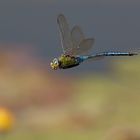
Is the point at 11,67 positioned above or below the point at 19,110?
above

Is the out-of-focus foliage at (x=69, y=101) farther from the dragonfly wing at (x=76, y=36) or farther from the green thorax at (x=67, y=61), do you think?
the green thorax at (x=67, y=61)

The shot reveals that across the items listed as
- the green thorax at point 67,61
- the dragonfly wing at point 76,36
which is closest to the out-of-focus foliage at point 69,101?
the dragonfly wing at point 76,36

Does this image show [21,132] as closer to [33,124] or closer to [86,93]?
[33,124]

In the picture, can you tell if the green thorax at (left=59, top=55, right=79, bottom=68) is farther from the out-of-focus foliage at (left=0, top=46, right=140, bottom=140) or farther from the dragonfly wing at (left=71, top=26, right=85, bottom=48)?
the out-of-focus foliage at (left=0, top=46, right=140, bottom=140)

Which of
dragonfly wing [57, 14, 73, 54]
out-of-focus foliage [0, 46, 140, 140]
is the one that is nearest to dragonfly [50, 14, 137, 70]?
dragonfly wing [57, 14, 73, 54]

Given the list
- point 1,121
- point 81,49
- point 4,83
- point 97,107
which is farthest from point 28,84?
point 81,49

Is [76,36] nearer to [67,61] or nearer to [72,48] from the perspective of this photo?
[72,48]
